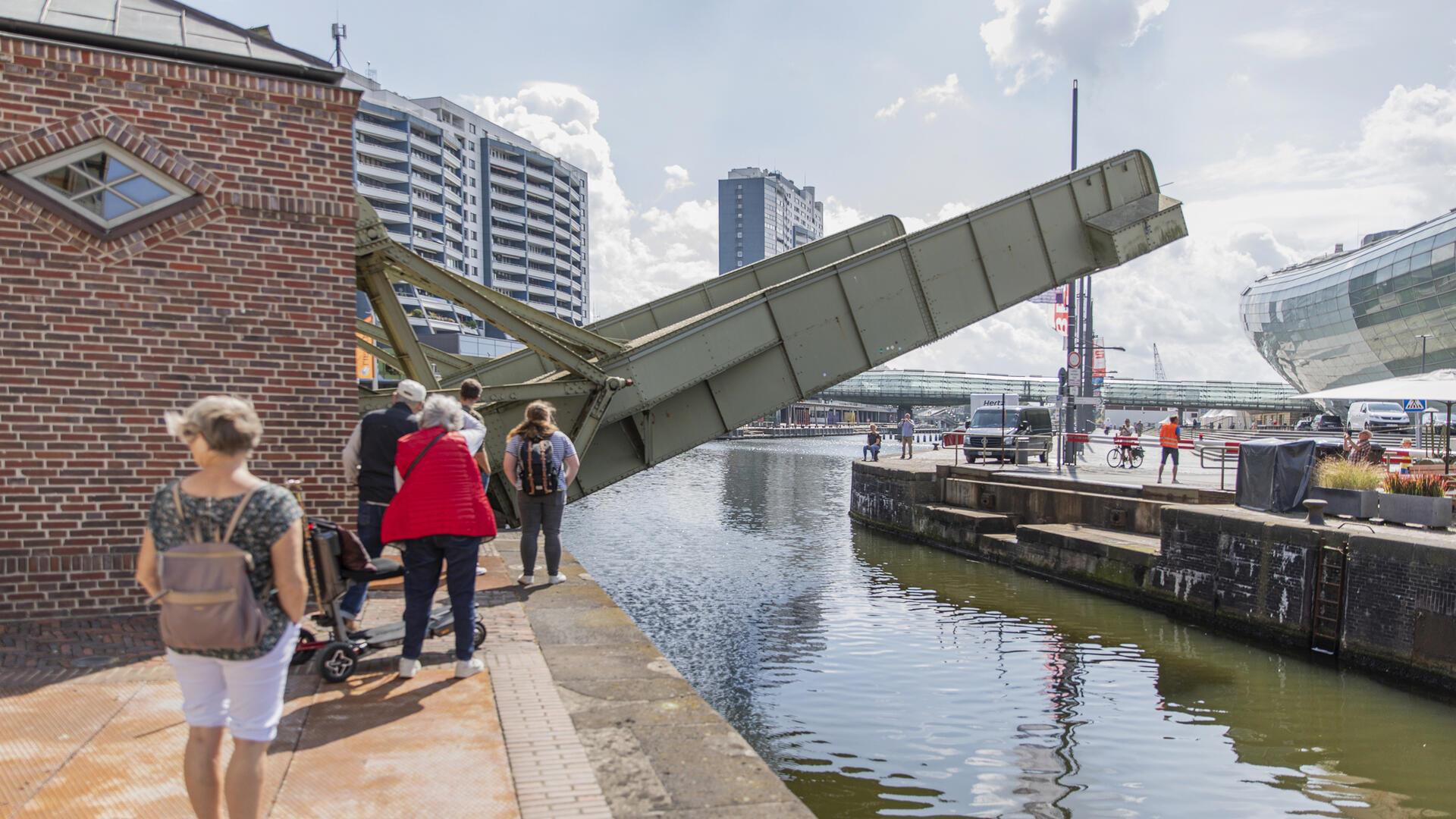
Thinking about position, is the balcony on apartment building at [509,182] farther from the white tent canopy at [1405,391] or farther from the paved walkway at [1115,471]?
the white tent canopy at [1405,391]

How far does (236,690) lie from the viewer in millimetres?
3164

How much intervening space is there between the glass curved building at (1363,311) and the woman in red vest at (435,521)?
85.6 m

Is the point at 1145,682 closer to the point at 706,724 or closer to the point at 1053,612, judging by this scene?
Result: the point at 1053,612

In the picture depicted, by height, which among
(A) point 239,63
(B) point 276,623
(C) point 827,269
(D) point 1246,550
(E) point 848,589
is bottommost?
(E) point 848,589

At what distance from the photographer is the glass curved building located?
74812 mm

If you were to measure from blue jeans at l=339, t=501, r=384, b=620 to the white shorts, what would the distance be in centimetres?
293

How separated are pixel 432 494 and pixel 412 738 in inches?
52.1

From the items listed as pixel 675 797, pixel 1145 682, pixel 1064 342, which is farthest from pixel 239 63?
pixel 1064 342

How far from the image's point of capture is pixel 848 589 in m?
16.1

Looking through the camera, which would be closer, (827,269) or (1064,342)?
(827,269)

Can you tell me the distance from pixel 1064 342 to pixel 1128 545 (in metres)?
20.0

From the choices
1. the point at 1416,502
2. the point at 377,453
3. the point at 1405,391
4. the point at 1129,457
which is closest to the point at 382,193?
the point at 1129,457

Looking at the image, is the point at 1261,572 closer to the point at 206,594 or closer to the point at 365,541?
the point at 365,541

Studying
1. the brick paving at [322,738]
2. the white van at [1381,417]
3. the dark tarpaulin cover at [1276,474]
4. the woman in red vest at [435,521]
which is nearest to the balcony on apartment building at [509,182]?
the white van at [1381,417]
